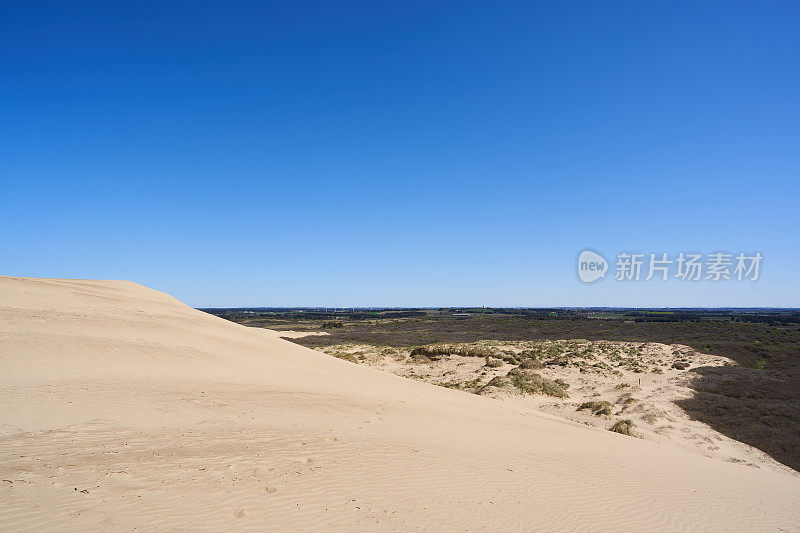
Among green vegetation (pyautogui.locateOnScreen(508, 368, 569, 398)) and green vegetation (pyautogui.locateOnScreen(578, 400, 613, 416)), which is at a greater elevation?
green vegetation (pyautogui.locateOnScreen(578, 400, 613, 416))

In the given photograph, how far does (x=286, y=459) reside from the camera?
22.9ft

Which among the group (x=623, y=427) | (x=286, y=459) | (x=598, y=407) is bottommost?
(x=598, y=407)

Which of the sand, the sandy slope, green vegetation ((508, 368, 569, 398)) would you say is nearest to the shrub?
the sand

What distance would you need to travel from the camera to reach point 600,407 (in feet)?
61.1

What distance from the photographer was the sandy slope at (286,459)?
17.4 ft

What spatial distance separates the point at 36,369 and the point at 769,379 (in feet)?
114

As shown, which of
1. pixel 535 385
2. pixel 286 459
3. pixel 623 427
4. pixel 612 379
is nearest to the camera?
pixel 286 459

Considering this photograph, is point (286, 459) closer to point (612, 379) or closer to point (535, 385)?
point (535, 385)

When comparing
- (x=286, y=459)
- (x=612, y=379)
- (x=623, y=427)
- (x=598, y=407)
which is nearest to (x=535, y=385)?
(x=598, y=407)

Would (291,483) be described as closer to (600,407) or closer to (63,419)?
(63,419)

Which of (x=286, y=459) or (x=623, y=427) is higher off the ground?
(x=286, y=459)

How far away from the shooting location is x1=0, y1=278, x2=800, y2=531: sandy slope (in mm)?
5316

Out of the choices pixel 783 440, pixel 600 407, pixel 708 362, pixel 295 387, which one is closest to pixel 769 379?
pixel 708 362

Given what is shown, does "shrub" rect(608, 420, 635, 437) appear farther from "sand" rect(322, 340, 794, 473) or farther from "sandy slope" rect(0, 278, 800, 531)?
"sandy slope" rect(0, 278, 800, 531)
